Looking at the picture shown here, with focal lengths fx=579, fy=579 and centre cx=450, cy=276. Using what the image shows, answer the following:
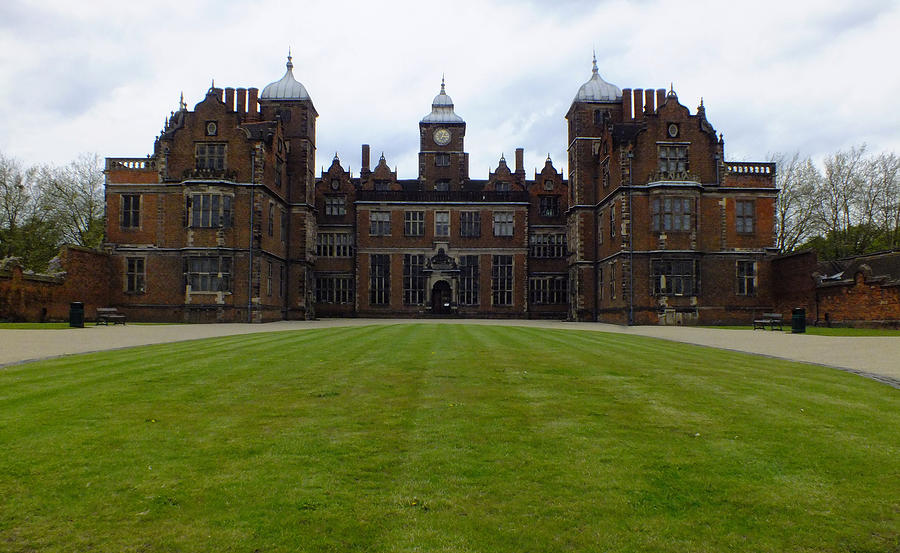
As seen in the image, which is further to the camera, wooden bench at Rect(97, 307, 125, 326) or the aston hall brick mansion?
the aston hall brick mansion

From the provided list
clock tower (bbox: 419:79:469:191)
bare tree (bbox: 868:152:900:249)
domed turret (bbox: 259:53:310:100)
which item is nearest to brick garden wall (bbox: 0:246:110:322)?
domed turret (bbox: 259:53:310:100)

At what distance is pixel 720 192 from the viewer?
36594 millimetres

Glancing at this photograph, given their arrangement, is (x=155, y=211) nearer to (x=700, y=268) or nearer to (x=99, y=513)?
(x=700, y=268)

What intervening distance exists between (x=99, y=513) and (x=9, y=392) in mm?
5189

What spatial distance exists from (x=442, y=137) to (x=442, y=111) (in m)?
2.83

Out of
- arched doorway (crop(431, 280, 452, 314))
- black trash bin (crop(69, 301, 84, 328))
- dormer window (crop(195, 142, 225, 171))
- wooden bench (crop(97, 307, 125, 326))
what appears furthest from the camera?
arched doorway (crop(431, 280, 452, 314))

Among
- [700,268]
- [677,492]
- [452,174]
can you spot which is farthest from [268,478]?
[452,174]

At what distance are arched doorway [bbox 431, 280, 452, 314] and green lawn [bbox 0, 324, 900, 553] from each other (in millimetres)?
38966

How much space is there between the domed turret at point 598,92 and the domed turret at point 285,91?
71.1ft

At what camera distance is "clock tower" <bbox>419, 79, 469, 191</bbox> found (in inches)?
2154

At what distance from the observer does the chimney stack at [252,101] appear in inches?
1692

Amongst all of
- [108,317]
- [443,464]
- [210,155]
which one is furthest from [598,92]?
[443,464]

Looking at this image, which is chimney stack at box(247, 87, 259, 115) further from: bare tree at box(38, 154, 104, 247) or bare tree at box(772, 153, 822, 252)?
bare tree at box(772, 153, 822, 252)

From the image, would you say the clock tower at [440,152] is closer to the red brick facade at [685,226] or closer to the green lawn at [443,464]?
the red brick facade at [685,226]
